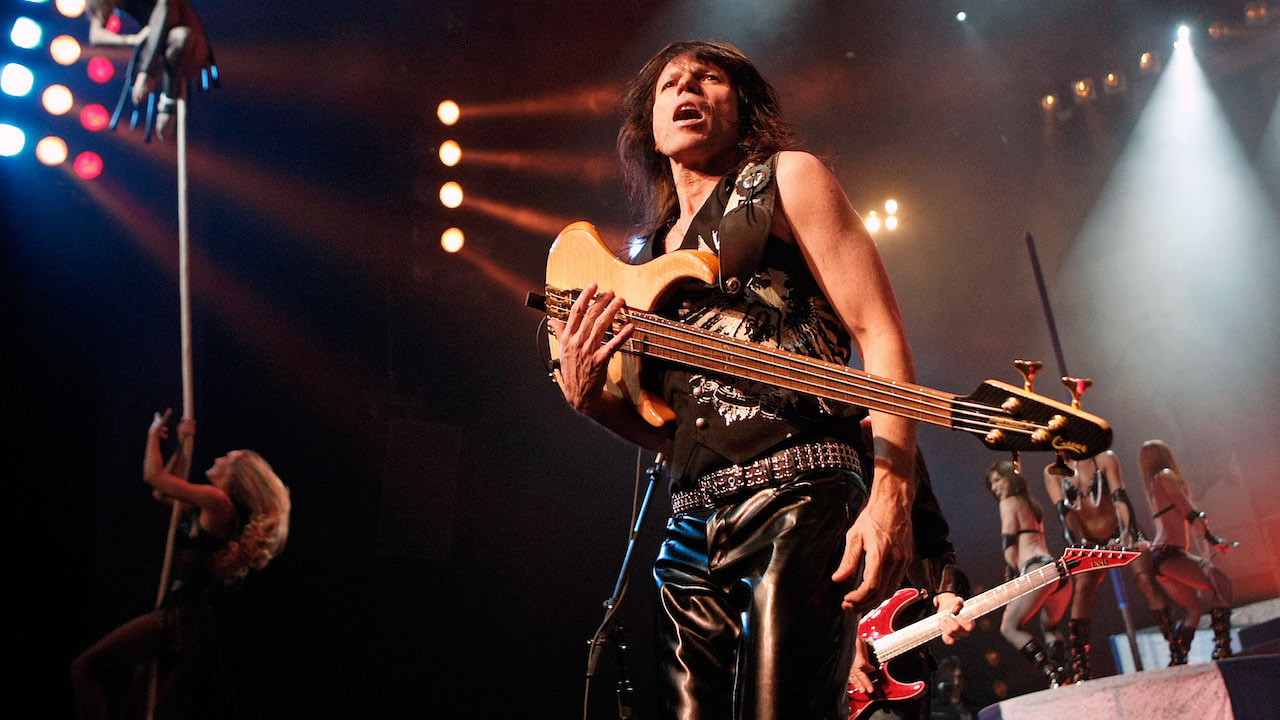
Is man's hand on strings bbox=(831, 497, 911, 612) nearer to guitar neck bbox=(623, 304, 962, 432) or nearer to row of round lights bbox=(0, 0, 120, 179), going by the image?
guitar neck bbox=(623, 304, 962, 432)

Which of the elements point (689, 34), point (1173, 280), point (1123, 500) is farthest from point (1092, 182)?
point (689, 34)

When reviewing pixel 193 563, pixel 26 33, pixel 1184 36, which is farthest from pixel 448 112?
pixel 1184 36

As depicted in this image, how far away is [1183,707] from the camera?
5.11 m

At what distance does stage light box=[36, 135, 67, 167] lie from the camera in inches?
207

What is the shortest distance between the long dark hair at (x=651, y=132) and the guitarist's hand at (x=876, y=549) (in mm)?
905

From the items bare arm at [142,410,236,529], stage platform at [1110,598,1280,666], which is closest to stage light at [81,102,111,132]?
bare arm at [142,410,236,529]

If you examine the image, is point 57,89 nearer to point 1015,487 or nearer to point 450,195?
point 450,195

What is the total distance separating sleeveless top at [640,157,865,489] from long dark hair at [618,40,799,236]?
30 cm

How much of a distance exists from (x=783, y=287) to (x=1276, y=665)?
5332mm

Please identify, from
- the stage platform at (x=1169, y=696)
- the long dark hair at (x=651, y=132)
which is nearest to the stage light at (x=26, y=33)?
the long dark hair at (x=651, y=132)

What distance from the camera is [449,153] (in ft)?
24.0

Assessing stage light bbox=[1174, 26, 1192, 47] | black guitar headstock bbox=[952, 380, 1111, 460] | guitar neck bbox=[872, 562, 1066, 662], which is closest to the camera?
black guitar headstock bbox=[952, 380, 1111, 460]

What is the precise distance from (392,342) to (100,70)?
8.59ft

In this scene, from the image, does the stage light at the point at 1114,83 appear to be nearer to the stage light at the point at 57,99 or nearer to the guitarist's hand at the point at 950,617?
the guitarist's hand at the point at 950,617
